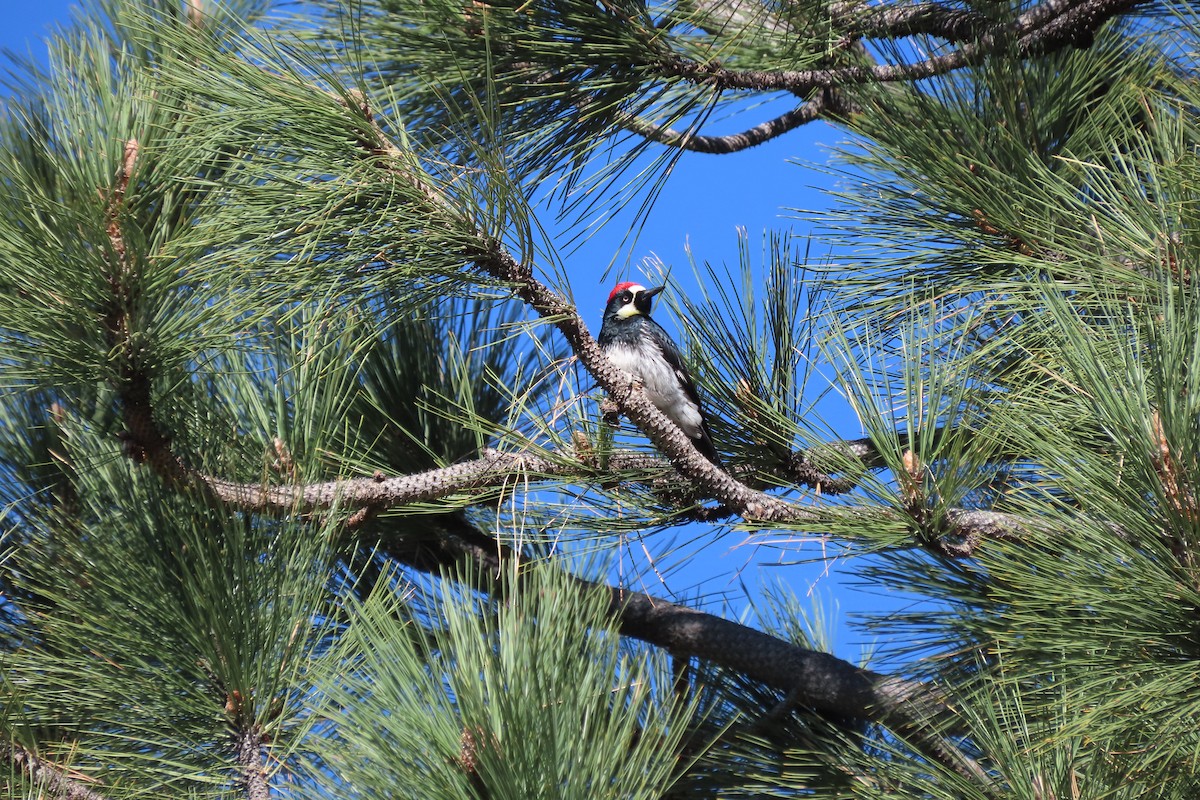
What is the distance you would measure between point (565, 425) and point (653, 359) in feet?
3.15

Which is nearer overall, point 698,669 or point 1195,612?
point 1195,612

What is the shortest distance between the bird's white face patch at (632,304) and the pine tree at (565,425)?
3.65 feet

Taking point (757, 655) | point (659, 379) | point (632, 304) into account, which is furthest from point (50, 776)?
point (632, 304)

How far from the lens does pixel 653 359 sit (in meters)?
2.71

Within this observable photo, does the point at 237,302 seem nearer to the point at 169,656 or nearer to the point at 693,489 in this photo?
the point at 169,656

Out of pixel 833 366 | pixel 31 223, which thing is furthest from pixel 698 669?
pixel 31 223

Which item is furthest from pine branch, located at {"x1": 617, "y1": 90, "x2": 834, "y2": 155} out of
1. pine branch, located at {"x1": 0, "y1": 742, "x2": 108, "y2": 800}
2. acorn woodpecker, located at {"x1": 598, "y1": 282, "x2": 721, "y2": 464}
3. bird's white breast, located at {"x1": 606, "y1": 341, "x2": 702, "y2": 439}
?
pine branch, located at {"x1": 0, "y1": 742, "x2": 108, "y2": 800}

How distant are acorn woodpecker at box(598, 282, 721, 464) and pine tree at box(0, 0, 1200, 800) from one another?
1.47 ft

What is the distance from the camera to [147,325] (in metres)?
1.42

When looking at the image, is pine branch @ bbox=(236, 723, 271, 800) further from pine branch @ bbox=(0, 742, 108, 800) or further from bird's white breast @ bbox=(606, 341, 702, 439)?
bird's white breast @ bbox=(606, 341, 702, 439)

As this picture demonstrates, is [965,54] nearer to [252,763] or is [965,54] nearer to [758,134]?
[758,134]

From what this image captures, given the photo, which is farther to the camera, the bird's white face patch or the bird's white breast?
the bird's white face patch

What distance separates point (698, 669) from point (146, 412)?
1.03 m

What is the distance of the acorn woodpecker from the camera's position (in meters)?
2.46
